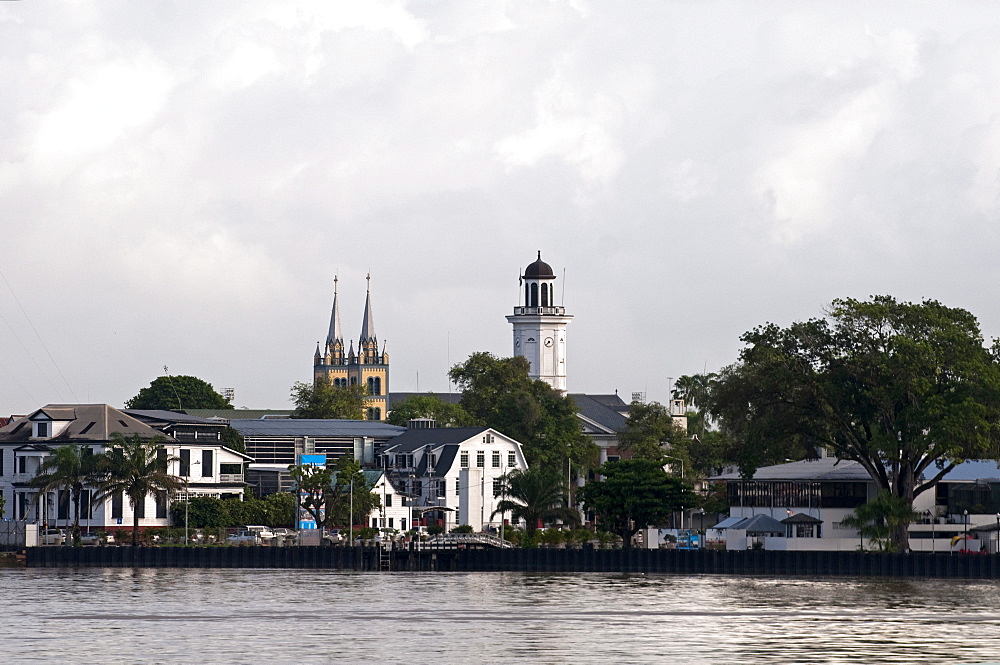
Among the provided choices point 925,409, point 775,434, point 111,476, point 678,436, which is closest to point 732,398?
point 775,434

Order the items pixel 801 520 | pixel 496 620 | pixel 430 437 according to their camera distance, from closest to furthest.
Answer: pixel 496 620 → pixel 801 520 → pixel 430 437

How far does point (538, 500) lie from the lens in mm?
132500

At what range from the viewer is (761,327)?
108 meters

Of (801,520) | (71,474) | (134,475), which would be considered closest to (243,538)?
(134,475)

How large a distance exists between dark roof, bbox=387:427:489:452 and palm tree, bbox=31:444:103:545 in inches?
1487

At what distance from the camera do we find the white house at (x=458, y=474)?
5999 inches

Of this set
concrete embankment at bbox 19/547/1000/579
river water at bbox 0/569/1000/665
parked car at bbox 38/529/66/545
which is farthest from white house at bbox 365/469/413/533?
river water at bbox 0/569/1000/665

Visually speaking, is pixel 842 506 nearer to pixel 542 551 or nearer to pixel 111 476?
pixel 542 551

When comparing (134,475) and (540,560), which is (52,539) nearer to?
(134,475)

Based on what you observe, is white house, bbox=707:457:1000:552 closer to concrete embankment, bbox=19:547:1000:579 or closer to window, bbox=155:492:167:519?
concrete embankment, bbox=19:547:1000:579

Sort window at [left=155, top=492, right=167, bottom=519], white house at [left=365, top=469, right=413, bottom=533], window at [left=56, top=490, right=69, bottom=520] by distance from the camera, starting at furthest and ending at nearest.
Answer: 1. white house at [left=365, top=469, right=413, bottom=533]
2. window at [left=56, top=490, right=69, bottom=520]
3. window at [left=155, top=492, right=167, bottom=519]

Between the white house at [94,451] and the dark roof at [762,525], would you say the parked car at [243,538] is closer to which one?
the white house at [94,451]

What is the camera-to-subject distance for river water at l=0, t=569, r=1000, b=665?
197 feet

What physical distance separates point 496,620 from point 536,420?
3715 inches
